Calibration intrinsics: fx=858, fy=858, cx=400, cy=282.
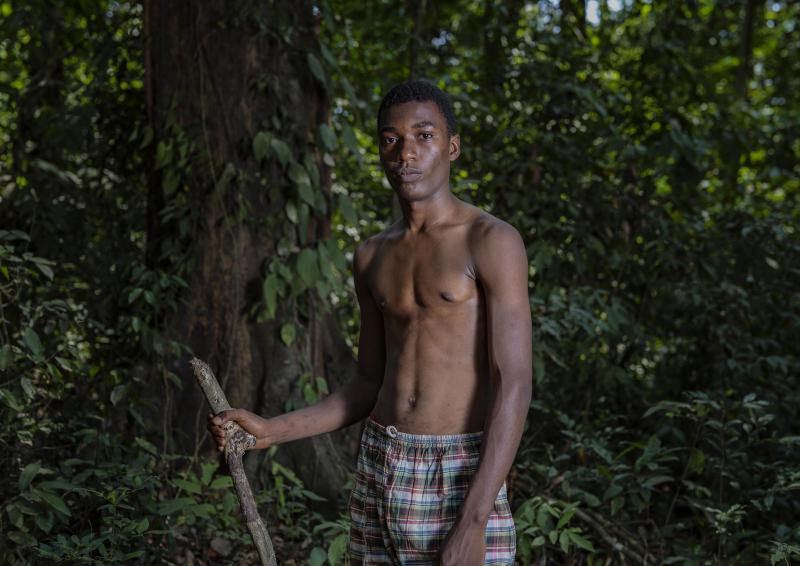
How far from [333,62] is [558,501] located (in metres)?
2.07

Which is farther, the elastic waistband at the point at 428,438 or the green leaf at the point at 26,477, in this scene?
the green leaf at the point at 26,477

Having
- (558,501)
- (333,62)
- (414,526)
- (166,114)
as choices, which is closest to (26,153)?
(166,114)

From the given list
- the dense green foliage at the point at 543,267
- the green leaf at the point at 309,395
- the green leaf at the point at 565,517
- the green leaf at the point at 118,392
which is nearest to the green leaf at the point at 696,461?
the dense green foliage at the point at 543,267

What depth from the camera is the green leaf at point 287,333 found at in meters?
3.63

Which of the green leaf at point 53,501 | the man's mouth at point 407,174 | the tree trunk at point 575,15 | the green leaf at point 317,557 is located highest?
the tree trunk at point 575,15

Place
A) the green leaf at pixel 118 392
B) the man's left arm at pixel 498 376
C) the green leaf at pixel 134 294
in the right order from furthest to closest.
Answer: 1. the green leaf at pixel 134 294
2. the green leaf at pixel 118 392
3. the man's left arm at pixel 498 376

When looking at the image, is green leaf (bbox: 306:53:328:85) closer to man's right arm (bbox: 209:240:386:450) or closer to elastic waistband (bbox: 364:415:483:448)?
man's right arm (bbox: 209:240:386:450)

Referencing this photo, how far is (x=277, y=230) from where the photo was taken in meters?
3.74

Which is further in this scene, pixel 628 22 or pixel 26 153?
pixel 628 22

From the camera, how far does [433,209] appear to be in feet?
6.12

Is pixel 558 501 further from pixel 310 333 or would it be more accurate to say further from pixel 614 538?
pixel 310 333

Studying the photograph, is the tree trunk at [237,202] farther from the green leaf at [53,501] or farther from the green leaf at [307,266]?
the green leaf at [53,501]

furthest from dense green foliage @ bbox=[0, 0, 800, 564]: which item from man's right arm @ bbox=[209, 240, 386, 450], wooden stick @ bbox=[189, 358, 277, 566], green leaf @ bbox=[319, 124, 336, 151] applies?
wooden stick @ bbox=[189, 358, 277, 566]

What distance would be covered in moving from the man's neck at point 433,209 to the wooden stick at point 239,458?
55 cm
